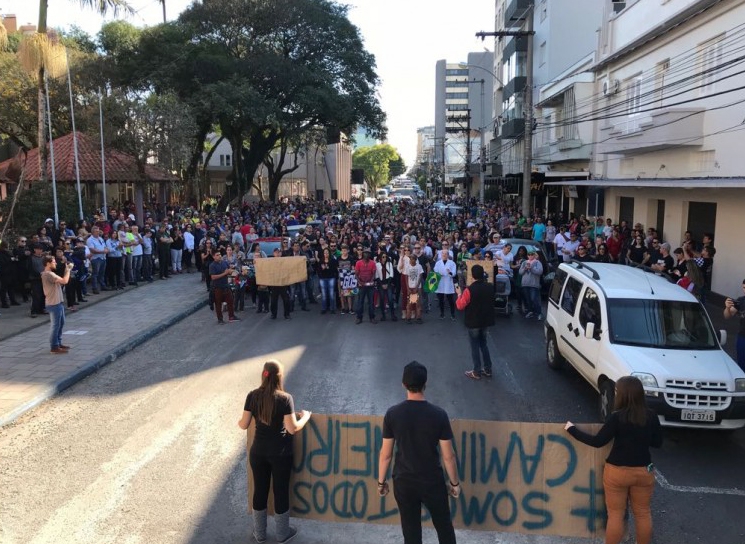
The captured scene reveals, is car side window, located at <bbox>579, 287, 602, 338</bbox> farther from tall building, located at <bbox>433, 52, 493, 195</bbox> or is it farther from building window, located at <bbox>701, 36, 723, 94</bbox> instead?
tall building, located at <bbox>433, 52, 493, 195</bbox>

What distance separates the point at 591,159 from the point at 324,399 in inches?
926

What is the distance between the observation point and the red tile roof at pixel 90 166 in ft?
91.9

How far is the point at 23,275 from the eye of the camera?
15312 millimetres

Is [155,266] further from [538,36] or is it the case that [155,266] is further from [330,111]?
[538,36]

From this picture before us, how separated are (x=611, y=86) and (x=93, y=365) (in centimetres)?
2284

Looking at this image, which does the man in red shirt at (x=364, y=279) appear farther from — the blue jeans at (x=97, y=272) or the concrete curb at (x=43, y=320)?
the blue jeans at (x=97, y=272)

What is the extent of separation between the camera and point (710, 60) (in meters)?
17.3

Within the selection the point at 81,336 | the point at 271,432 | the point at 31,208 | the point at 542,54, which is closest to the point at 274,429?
the point at 271,432

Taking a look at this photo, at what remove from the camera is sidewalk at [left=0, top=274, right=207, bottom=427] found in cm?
927

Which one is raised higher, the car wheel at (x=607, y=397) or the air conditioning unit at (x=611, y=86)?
the air conditioning unit at (x=611, y=86)

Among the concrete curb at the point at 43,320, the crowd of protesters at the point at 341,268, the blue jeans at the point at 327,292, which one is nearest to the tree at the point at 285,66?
the crowd of protesters at the point at 341,268

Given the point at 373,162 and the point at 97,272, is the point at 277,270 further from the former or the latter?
the point at 373,162

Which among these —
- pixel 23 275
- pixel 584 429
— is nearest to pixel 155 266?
pixel 23 275

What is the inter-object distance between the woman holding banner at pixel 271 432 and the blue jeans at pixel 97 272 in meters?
13.5
